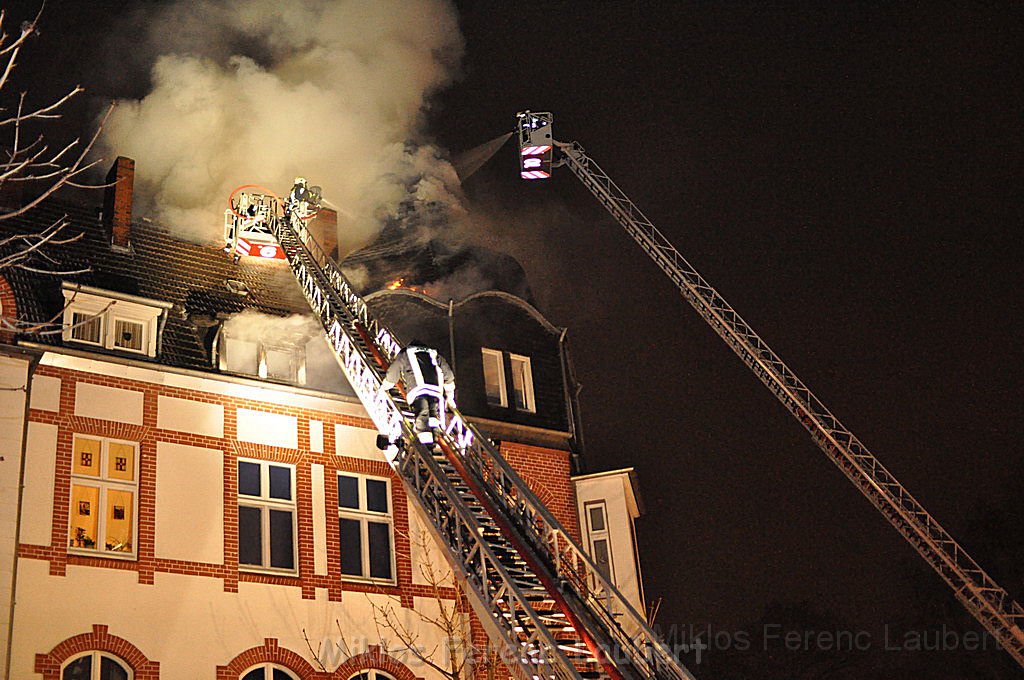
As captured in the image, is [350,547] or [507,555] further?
[350,547]

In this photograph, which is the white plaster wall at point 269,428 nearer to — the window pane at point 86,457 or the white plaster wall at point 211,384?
the white plaster wall at point 211,384

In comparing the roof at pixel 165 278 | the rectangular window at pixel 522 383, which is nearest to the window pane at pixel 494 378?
the rectangular window at pixel 522 383

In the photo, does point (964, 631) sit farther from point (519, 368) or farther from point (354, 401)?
point (354, 401)

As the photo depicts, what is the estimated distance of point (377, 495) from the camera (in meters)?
19.3

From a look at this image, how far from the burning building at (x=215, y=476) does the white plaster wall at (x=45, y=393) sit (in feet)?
0.09

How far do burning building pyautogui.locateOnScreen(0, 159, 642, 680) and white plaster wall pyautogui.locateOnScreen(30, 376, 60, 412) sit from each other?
27 millimetres

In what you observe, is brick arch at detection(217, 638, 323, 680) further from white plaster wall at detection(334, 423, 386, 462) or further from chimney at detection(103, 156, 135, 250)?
chimney at detection(103, 156, 135, 250)

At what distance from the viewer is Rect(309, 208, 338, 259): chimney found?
23984mm

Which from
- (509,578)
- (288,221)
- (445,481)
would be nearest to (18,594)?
(445,481)

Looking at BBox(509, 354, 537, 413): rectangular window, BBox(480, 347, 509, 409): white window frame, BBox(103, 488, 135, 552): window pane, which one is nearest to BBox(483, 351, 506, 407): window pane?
BBox(480, 347, 509, 409): white window frame

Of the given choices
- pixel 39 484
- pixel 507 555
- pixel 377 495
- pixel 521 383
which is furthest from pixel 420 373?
pixel 521 383

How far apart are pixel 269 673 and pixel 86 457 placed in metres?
4.05

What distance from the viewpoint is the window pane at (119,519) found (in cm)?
1634

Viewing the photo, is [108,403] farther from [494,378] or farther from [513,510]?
[494,378]
